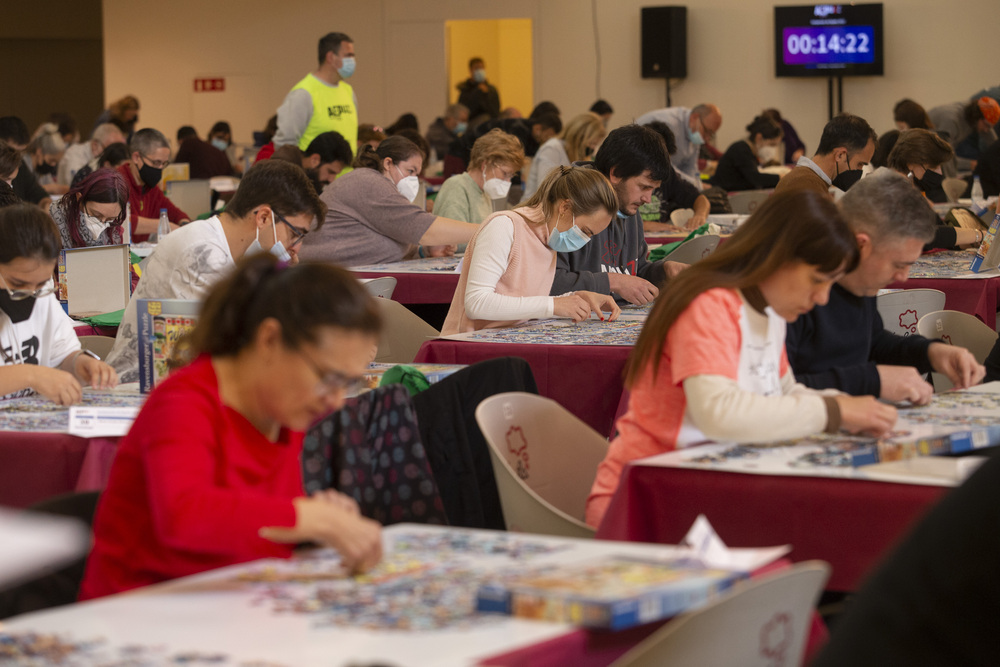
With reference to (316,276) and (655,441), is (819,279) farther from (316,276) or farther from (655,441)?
(316,276)

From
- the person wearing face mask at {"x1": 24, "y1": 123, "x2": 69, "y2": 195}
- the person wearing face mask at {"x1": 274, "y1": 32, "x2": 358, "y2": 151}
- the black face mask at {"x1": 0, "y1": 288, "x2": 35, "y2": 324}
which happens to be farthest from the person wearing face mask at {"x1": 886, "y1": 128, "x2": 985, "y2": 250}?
the person wearing face mask at {"x1": 24, "y1": 123, "x2": 69, "y2": 195}

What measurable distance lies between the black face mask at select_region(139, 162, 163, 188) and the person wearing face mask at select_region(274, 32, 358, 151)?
1.45 m

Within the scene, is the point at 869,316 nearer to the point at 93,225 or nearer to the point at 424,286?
the point at 424,286

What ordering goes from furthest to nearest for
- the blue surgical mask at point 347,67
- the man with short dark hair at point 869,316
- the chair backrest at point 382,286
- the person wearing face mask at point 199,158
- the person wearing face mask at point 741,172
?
the person wearing face mask at point 199,158, the person wearing face mask at point 741,172, the blue surgical mask at point 347,67, the chair backrest at point 382,286, the man with short dark hair at point 869,316

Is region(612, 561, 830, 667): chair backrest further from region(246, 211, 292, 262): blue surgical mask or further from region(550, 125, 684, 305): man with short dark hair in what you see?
region(550, 125, 684, 305): man with short dark hair

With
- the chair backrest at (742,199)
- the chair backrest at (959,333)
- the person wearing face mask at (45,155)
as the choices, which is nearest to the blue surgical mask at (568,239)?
the chair backrest at (959,333)

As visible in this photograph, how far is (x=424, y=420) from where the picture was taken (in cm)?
274

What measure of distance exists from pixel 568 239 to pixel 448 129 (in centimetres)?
939

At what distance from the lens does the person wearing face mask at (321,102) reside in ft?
27.8

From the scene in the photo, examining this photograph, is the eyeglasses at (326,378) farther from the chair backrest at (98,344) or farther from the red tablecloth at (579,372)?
the chair backrest at (98,344)

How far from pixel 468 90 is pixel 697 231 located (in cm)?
789

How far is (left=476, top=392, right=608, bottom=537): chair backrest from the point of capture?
2.43 meters

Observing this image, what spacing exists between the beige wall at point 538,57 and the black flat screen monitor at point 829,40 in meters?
0.18

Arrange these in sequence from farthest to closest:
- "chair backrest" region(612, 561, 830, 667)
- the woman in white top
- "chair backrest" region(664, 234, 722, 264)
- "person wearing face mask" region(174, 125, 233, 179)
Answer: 1. "person wearing face mask" region(174, 125, 233, 179)
2. the woman in white top
3. "chair backrest" region(664, 234, 722, 264)
4. "chair backrest" region(612, 561, 830, 667)
